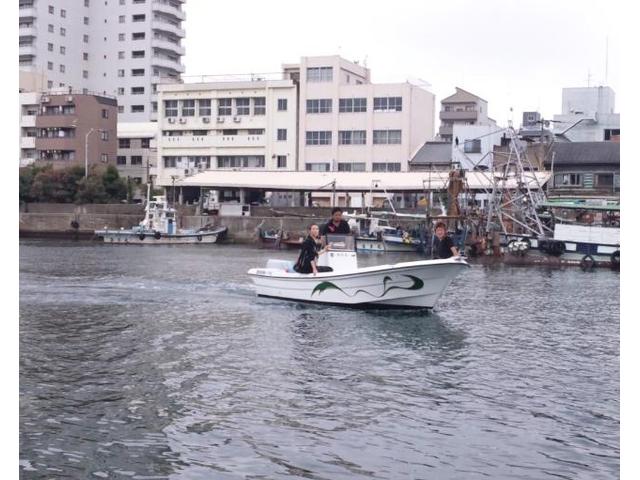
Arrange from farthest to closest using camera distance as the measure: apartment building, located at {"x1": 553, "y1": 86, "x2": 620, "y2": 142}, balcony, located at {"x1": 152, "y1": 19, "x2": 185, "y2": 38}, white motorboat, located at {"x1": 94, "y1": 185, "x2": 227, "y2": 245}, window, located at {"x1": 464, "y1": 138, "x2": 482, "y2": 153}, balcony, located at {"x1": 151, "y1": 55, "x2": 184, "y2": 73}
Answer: balcony, located at {"x1": 151, "y1": 55, "x2": 184, "y2": 73} → balcony, located at {"x1": 152, "y1": 19, "x2": 185, "y2": 38} → apartment building, located at {"x1": 553, "y1": 86, "x2": 620, "y2": 142} → window, located at {"x1": 464, "y1": 138, "x2": 482, "y2": 153} → white motorboat, located at {"x1": 94, "y1": 185, "x2": 227, "y2": 245}

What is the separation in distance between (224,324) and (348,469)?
10.7 meters

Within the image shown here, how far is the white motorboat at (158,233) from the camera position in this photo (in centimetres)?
6069

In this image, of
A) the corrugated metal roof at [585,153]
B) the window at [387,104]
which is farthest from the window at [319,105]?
the corrugated metal roof at [585,153]

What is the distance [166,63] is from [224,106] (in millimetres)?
26834

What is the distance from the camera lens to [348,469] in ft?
31.0

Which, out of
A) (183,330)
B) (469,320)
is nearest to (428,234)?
(469,320)

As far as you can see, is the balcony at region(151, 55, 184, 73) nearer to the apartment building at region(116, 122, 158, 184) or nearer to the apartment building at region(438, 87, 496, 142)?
the apartment building at region(116, 122, 158, 184)

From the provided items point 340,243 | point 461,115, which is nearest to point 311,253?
point 340,243

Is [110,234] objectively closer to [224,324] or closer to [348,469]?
[224,324]

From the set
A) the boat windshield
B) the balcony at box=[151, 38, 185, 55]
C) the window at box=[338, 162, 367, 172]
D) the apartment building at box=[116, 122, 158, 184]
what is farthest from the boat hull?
the balcony at box=[151, 38, 185, 55]

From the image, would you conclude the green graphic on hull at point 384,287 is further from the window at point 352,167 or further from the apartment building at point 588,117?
the apartment building at point 588,117

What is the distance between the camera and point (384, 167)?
71250 millimetres

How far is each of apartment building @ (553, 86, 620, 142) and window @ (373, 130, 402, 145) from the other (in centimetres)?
1292

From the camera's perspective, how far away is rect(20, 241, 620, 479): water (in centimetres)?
978
